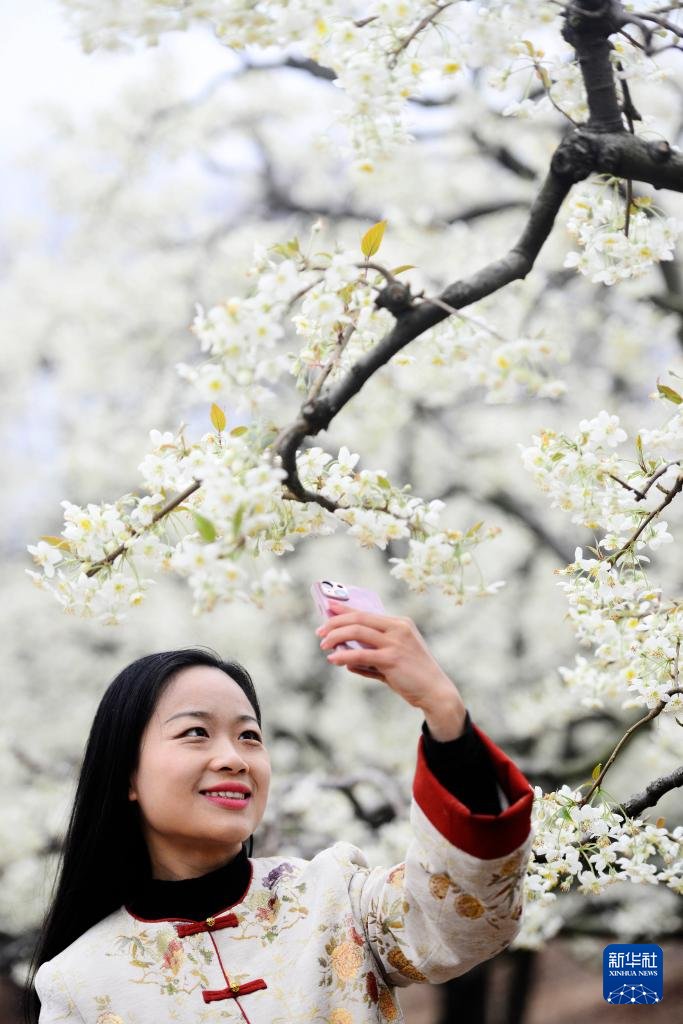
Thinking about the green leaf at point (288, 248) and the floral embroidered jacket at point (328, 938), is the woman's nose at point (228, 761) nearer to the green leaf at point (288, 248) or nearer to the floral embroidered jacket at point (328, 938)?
the floral embroidered jacket at point (328, 938)

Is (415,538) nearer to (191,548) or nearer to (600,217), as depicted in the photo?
(191,548)

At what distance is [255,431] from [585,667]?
3.56 feet

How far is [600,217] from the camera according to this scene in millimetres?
1580

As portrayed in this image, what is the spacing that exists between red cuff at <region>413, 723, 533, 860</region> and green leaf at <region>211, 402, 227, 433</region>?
18.0 inches

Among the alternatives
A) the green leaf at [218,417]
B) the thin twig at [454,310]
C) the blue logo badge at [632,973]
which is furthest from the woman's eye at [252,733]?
the blue logo badge at [632,973]

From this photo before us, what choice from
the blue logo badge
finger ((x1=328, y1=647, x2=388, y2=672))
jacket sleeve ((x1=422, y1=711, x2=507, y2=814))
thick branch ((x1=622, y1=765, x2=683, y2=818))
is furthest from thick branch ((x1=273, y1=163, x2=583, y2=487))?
the blue logo badge

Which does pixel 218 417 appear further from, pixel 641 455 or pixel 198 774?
pixel 641 455

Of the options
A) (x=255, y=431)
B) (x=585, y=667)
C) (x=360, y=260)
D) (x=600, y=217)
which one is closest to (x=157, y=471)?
(x=255, y=431)

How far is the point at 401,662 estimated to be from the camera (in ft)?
3.74

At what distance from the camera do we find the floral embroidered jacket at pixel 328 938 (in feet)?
3.84

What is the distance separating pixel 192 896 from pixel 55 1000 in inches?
8.1

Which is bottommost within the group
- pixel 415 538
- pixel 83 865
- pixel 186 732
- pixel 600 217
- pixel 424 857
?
pixel 83 865

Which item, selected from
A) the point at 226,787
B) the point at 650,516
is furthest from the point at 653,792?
Answer: the point at 226,787

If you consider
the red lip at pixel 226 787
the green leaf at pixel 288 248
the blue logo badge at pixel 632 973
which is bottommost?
the blue logo badge at pixel 632 973
